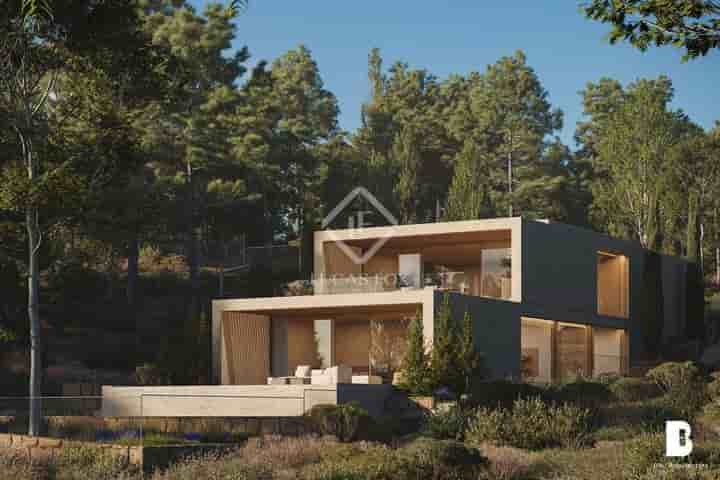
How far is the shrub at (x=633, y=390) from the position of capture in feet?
91.3

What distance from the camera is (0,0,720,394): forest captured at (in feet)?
79.2

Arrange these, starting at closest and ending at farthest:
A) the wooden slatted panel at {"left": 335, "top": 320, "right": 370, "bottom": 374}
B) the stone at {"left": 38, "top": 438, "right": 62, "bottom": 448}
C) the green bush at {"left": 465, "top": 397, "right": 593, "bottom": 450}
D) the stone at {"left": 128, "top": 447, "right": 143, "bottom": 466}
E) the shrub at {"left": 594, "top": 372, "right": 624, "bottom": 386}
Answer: the stone at {"left": 128, "top": 447, "right": 143, "bottom": 466}
the stone at {"left": 38, "top": 438, "right": 62, "bottom": 448}
the green bush at {"left": 465, "top": 397, "right": 593, "bottom": 450}
the shrub at {"left": 594, "top": 372, "right": 624, "bottom": 386}
the wooden slatted panel at {"left": 335, "top": 320, "right": 370, "bottom": 374}

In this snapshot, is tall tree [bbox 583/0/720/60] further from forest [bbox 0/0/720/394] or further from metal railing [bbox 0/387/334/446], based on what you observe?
metal railing [bbox 0/387/334/446]

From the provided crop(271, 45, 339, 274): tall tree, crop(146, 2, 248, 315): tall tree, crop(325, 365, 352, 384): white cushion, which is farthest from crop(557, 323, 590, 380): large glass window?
crop(146, 2, 248, 315): tall tree

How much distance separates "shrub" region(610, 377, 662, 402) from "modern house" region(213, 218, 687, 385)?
384cm

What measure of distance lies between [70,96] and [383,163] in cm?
3396

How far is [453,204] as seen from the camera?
46.1 m

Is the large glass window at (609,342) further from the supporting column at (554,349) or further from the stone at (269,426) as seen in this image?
the stone at (269,426)

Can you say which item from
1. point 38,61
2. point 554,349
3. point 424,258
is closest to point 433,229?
point 424,258

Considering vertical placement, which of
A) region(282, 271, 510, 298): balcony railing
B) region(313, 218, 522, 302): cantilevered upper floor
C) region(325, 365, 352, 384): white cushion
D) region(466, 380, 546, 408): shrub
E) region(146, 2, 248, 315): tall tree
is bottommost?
region(466, 380, 546, 408): shrub

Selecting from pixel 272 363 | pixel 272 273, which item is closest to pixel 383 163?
pixel 272 273

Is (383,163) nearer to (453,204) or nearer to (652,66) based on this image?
(453,204)

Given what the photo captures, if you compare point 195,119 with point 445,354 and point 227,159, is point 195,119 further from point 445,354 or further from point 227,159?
point 445,354

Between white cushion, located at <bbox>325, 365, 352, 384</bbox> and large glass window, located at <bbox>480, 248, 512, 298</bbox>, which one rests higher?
large glass window, located at <bbox>480, 248, 512, 298</bbox>
